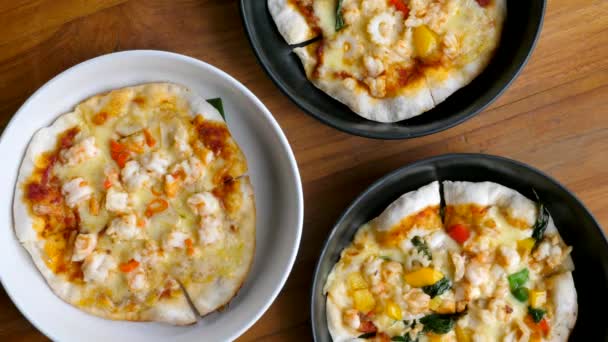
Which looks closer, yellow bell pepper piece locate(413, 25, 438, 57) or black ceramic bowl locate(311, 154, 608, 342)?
black ceramic bowl locate(311, 154, 608, 342)

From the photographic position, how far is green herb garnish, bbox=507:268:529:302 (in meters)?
3.04

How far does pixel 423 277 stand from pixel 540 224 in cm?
64

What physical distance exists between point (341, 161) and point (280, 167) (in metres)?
0.35

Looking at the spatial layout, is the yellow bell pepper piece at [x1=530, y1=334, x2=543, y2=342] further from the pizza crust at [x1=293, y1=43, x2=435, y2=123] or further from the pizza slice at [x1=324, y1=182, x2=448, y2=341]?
the pizza crust at [x1=293, y1=43, x2=435, y2=123]

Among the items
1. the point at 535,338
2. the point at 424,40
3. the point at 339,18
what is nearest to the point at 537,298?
the point at 535,338

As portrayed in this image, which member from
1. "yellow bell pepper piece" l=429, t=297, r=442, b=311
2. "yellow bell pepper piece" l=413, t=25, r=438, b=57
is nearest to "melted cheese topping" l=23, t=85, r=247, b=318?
"yellow bell pepper piece" l=429, t=297, r=442, b=311

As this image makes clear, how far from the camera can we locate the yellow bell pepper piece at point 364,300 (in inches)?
120

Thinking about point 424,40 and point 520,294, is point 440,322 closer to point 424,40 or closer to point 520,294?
point 520,294

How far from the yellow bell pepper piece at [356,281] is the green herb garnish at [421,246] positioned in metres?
0.31

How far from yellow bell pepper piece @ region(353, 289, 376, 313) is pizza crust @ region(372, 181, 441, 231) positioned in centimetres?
32

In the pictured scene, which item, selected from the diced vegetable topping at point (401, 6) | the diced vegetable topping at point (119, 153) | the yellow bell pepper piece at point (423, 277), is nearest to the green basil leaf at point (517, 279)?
the yellow bell pepper piece at point (423, 277)

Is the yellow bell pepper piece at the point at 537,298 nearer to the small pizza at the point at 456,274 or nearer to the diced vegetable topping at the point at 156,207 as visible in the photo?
the small pizza at the point at 456,274

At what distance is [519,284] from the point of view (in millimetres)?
3055

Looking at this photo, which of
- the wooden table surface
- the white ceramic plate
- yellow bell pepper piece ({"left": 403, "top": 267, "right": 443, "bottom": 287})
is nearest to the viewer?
the white ceramic plate
